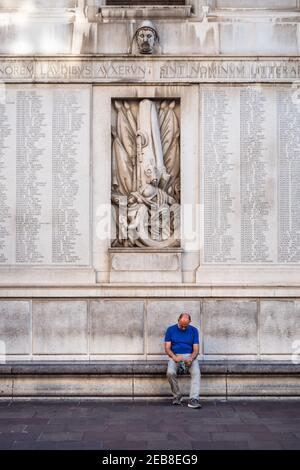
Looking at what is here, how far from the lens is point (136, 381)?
11633 mm

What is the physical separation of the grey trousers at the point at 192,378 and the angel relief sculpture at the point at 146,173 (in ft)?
7.65

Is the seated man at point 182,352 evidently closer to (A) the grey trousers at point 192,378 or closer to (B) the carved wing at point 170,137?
(A) the grey trousers at point 192,378

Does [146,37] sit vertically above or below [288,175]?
above

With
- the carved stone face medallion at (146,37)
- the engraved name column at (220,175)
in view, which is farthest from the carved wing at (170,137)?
the carved stone face medallion at (146,37)

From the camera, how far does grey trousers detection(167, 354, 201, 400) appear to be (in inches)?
435

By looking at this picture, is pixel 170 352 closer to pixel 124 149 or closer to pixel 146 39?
pixel 124 149

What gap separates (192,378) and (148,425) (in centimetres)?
152

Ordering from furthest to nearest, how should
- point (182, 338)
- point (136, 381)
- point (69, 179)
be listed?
point (69, 179) < point (136, 381) < point (182, 338)

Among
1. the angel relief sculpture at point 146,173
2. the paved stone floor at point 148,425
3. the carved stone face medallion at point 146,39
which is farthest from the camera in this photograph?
the angel relief sculpture at point 146,173

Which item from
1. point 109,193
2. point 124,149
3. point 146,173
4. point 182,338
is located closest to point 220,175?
point 146,173

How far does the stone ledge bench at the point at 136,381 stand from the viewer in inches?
455

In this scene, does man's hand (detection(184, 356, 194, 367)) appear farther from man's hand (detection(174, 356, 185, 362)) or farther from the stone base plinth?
the stone base plinth

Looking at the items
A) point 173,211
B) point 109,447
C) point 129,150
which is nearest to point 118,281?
point 173,211

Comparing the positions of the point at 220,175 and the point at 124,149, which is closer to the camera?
the point at 220,175
